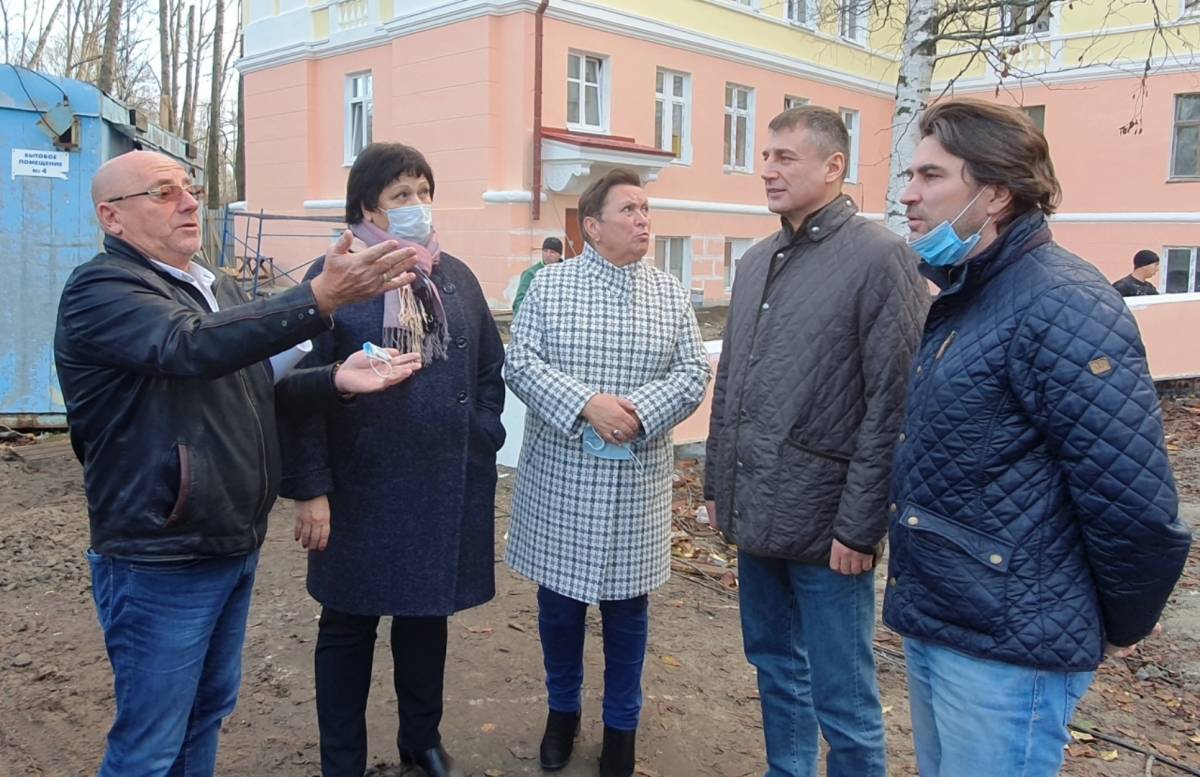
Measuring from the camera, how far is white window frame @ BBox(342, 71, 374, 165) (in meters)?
18.4

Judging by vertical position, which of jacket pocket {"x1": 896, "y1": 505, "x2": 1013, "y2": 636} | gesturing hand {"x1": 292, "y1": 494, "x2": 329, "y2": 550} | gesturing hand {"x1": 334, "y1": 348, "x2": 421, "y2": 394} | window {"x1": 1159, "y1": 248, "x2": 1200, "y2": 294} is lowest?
gesturing hand {"x1": 292, "y1": 494, "x2": 329, "y2": 550}

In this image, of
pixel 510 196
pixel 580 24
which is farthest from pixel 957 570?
pixel 580 24

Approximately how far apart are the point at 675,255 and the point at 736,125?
10.6ft

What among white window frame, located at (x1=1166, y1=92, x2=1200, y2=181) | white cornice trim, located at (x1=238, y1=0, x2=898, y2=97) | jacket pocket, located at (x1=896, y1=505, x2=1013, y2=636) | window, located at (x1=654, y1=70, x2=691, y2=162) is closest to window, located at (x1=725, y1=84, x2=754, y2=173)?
white cornice trim, located at (x1=238, y1=0, x2=898, y2=97)

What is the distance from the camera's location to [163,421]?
2.22 meters

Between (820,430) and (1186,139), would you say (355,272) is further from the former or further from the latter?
(1186,139)

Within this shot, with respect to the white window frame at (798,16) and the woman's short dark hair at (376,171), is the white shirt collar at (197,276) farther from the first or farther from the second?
the white window frame at (798,16)

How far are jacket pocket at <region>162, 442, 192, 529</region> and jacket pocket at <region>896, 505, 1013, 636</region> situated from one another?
1.67 meters

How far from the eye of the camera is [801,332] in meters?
2.63

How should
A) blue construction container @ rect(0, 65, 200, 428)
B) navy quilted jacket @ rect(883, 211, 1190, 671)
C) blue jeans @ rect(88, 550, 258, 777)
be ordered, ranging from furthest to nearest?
1. blue construction container @ rect(0, 65, 200, 428)
2. blue jeans @ rect(88, 550, 258, 777)
3. navy quilted jacket @ rect(883, 211, 1190, 671)

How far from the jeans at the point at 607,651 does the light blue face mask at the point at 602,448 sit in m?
0.50

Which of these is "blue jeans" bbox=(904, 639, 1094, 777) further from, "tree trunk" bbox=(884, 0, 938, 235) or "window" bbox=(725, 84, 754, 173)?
"window" bbox=(725, 84, 754, 173)

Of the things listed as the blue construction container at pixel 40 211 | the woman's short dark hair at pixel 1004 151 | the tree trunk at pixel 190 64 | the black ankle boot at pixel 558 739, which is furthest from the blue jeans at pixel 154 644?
the tree trunk at pixel 190 64

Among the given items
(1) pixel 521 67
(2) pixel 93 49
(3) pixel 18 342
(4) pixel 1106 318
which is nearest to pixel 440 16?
(1) pixel 521 67
